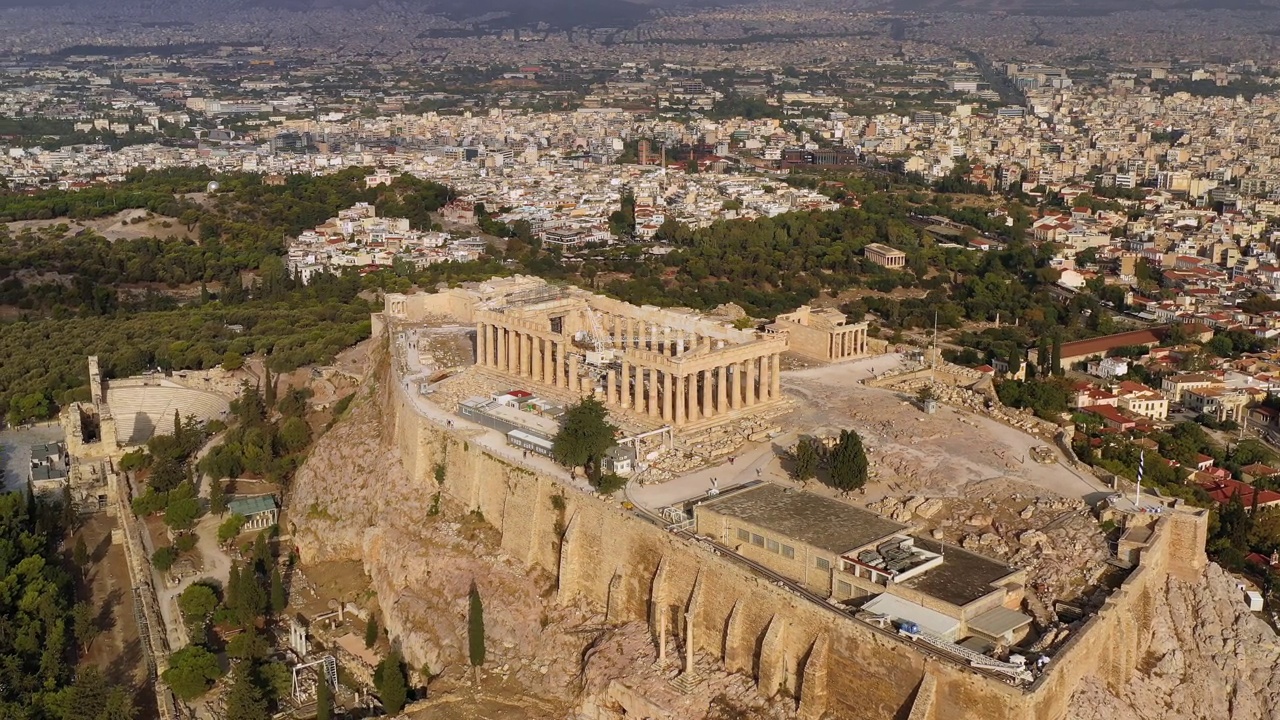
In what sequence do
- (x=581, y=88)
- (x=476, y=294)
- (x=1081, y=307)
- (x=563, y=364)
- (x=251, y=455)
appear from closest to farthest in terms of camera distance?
(x=563, y=364) → (x=251, y=455) → (x=476, y=294) → (x=1081, y=307) → (x=581, y=88)

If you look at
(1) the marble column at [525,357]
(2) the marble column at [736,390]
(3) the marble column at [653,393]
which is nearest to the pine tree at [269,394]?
(1) the marble column at [525,357]

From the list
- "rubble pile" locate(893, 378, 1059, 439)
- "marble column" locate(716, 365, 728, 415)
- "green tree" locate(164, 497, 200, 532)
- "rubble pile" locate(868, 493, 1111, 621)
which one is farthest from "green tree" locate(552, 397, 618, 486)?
"green tree" locate(164, 497, 200, 532)

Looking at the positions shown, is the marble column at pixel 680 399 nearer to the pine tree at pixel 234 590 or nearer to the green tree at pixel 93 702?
the pine tree at pixel 234 590

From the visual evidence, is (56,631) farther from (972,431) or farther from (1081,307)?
(1081,307)

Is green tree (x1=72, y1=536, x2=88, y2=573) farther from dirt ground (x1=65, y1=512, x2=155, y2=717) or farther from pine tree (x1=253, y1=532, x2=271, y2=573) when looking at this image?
pine tree (x1=253, y1=532, x2=271, y2=573)

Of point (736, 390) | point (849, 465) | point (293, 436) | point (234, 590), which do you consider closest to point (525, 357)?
point (736, 390)

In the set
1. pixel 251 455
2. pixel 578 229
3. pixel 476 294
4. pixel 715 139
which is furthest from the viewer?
pixel 715 139

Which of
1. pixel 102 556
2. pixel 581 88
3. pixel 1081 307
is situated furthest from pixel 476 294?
pixel 581 88
